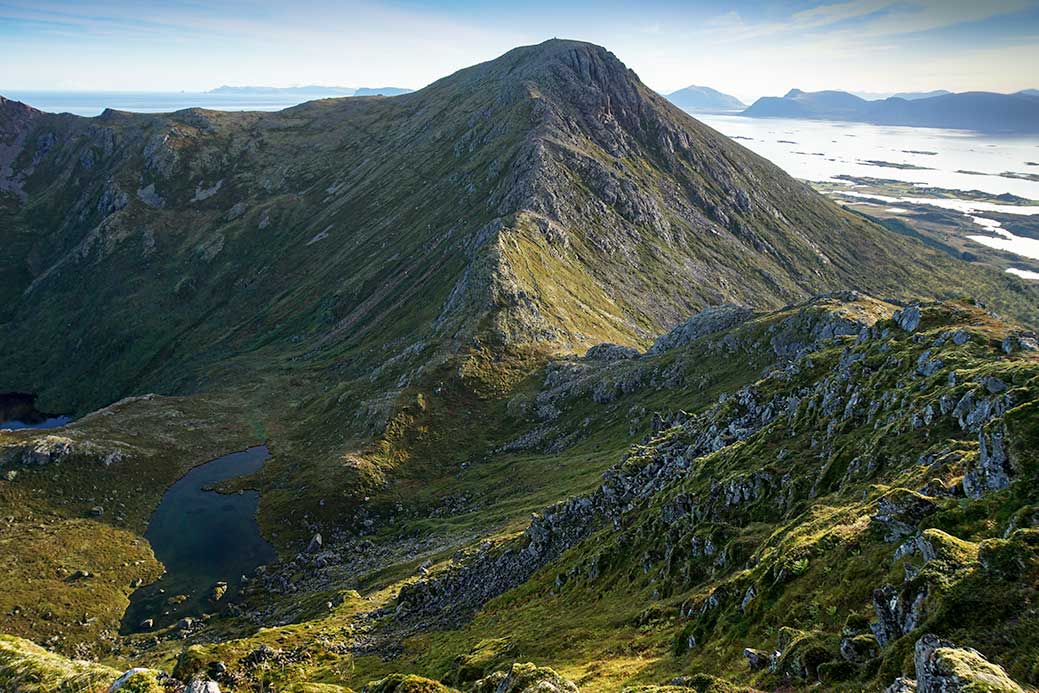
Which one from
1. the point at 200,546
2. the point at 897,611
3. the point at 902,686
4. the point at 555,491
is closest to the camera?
the point at 902,686

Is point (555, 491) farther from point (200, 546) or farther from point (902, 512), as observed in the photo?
point (902, 512)

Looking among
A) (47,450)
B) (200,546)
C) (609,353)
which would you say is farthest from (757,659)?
(47,450)

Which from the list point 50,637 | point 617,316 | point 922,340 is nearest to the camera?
point 922,340

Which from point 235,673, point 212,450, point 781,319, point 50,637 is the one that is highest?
point 781,319

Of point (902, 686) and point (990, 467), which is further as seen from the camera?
point (990, 467)

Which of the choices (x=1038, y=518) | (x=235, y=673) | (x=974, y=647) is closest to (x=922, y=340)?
(x=1038, y=518)

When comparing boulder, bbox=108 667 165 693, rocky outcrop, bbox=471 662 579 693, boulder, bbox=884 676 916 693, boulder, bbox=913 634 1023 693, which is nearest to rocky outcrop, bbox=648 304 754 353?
rocky outcrop, bbox=471 662 579 693

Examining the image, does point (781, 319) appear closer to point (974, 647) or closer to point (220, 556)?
point (974, 647)
